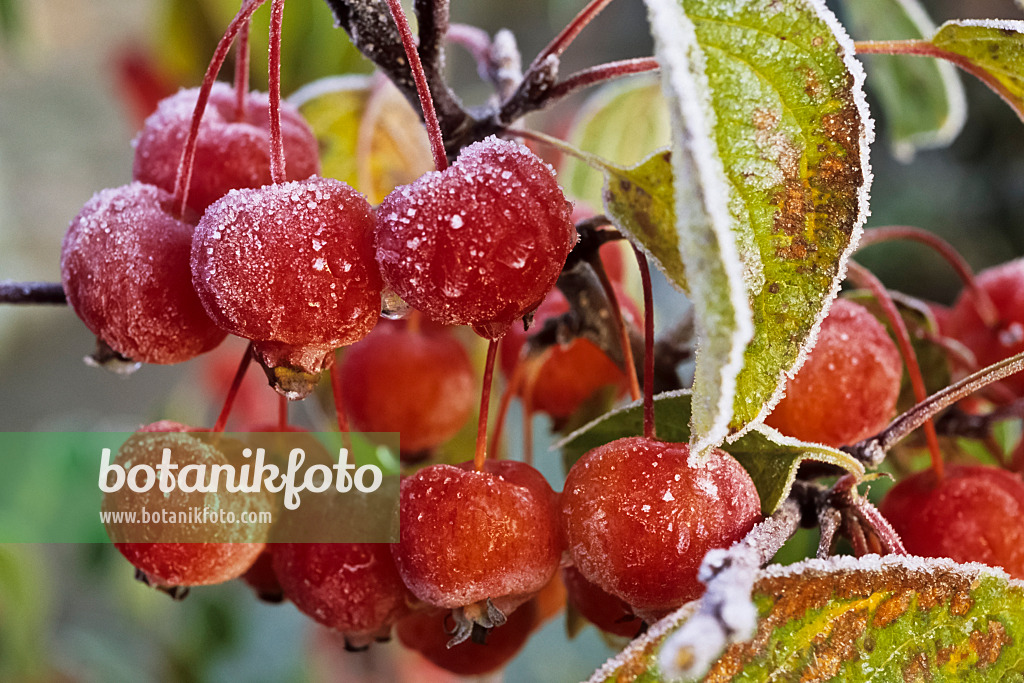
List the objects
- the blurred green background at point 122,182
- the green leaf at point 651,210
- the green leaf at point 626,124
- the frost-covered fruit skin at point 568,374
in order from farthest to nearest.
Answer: the blurred green background at point 122,182 → the green leaf at point 626,124 → the frost-covered fruit skin at point 568,374 → the green leaf at point 651,210

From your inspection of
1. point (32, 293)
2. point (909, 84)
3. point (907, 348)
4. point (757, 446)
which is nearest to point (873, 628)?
point (757, 446)

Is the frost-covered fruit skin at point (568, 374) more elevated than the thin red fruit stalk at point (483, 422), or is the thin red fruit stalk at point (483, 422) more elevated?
the thin red fruit stalk at point (483, 422)

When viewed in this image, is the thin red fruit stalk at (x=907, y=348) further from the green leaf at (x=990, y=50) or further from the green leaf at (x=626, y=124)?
the green leaf at (x=626, y=124)

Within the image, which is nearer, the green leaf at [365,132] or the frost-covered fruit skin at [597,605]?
the frost-covered fruit skin at [597,605]

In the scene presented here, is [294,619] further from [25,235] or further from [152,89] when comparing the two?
[25,235]

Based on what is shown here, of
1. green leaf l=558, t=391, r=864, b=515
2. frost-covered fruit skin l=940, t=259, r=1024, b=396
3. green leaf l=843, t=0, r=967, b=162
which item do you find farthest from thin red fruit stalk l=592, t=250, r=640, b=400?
green leaf l=843, t=0, r=967, b=162

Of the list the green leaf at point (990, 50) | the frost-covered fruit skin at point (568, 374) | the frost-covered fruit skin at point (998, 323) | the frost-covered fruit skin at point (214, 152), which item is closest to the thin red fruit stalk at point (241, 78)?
the frost-covered fruit skin at point (214, 152)

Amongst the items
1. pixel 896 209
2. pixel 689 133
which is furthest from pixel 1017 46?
pixel 896 209

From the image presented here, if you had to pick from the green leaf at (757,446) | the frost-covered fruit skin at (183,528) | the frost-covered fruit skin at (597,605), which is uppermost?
the green leaf at (757,446)
